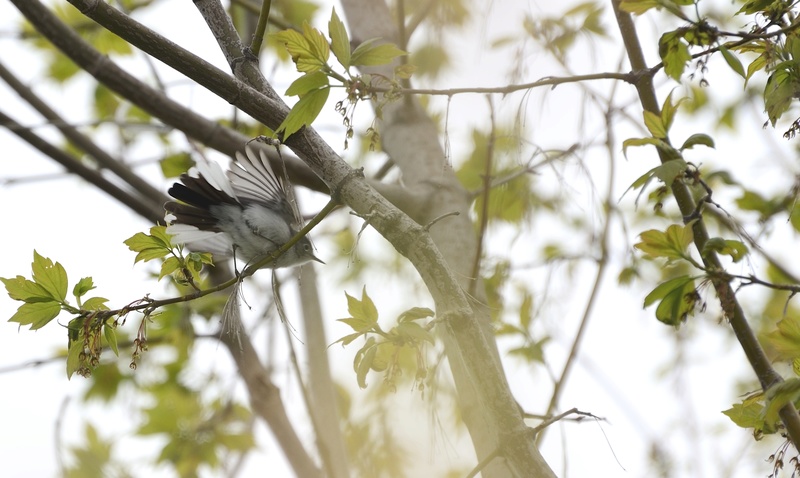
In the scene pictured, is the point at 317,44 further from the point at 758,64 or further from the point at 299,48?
the point at 758,64

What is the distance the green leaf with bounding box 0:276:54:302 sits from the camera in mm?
1177

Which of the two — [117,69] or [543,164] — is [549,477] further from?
[117,69]

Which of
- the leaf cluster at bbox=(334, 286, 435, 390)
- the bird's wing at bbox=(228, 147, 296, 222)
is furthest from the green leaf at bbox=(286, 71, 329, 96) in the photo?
the bird's wing at bbox=(228, 147, 296, 222)

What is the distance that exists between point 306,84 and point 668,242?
65cm

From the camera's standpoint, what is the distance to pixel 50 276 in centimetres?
117

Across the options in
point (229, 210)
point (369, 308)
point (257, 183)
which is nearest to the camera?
point (369, 308)

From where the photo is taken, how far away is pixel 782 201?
6.01 ft

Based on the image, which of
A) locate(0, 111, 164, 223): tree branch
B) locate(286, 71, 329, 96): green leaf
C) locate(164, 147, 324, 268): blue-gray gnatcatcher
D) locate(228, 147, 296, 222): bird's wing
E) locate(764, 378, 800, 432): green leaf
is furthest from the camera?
locate(0, 111, 164, 223): tree branch

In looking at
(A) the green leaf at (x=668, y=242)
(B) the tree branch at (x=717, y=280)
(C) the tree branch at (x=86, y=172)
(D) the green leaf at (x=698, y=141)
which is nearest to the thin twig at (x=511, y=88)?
(B) the tree branch at (x=717, y=280)

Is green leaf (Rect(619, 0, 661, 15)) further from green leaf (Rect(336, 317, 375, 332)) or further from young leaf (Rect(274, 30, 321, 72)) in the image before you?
green leaf (Rect(336, 317, 375, 332))

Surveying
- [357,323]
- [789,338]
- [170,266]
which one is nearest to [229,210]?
[170,266]

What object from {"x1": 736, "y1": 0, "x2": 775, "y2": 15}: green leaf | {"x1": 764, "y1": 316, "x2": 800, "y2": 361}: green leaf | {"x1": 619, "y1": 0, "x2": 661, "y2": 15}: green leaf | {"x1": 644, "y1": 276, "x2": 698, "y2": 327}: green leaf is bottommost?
{"x1": 764, "y1": 316, "x2": 800, "y2": 361}: green leaf

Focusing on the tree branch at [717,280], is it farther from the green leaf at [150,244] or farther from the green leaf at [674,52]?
the green leaf at [150,244]

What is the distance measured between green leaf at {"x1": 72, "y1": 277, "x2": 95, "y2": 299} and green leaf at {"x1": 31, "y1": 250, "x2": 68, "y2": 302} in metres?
0.02
